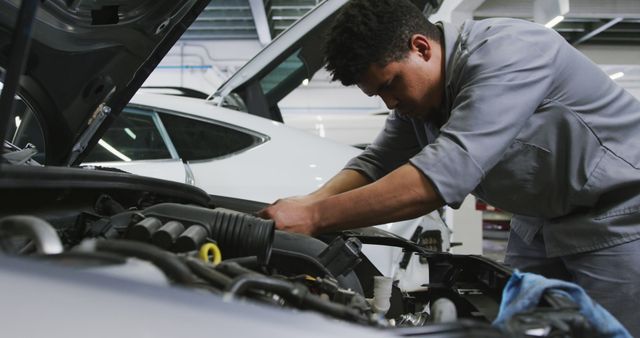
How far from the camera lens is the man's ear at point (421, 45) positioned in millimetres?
1527

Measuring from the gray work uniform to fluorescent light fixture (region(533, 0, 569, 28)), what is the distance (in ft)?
13.4

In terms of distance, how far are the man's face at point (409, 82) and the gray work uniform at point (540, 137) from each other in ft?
0.14

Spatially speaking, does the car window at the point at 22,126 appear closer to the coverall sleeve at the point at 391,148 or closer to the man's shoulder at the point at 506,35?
the coverall sleeve at the point at 391,148

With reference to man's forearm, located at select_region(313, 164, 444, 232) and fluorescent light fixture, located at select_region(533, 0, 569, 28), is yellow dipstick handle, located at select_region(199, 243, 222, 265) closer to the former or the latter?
man's forearm, located at select_region(313, 164, 444, 232)

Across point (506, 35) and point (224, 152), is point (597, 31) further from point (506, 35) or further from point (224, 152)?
point (506, 35)

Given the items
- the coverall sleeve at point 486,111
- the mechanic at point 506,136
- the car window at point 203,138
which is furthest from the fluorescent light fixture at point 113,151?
the coverall sleeve at point 486,111

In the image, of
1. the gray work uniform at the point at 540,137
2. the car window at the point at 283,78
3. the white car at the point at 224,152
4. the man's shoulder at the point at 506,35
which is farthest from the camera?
the car window at the point at 283,78

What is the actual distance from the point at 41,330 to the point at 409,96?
1.20m

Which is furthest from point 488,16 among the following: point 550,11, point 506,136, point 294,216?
point 294,216

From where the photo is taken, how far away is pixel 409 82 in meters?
1.55

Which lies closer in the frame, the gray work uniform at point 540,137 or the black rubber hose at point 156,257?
the black rubber hose at point 156,257

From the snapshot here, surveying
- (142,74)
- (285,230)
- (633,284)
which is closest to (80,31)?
(142,74)

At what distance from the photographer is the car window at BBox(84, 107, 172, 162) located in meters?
2.96

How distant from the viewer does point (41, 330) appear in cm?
59
